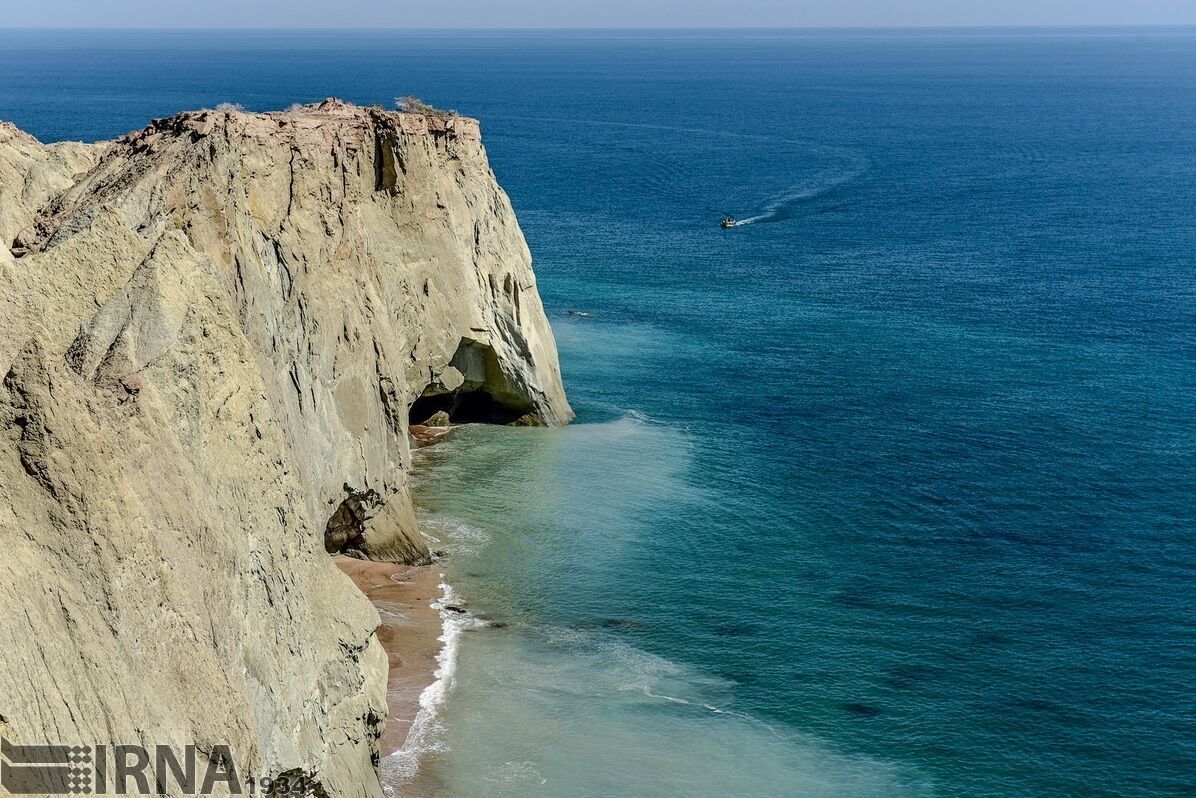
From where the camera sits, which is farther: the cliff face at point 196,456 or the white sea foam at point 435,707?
the white sea foam at point 435,707

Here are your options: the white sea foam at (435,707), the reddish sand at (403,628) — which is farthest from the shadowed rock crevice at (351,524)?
the white sea foam at (435,707)

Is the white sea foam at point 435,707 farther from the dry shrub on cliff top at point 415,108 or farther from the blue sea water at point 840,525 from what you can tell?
the dry shrub on cliff top at point 415,108

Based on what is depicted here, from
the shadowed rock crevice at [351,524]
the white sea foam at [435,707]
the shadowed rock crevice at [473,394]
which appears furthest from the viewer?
the shadowed rock crevice at [473,394]

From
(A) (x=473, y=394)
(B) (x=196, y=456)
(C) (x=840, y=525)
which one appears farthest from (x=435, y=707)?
(A) (x=473, y=394)

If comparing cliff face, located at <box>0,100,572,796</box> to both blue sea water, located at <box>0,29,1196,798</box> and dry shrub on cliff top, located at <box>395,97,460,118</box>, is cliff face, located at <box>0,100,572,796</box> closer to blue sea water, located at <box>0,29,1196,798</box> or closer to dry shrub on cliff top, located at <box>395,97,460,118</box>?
blue sea water, located at <box>0,29,1196,798</box>

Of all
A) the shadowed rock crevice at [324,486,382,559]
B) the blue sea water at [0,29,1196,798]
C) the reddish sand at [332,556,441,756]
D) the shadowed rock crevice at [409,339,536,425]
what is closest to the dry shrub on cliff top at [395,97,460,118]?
the shadowed rock crevice at [409,339,536,425]

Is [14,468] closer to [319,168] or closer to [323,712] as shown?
[323,712]

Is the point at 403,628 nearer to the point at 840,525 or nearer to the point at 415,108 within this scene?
the point at 840,525
